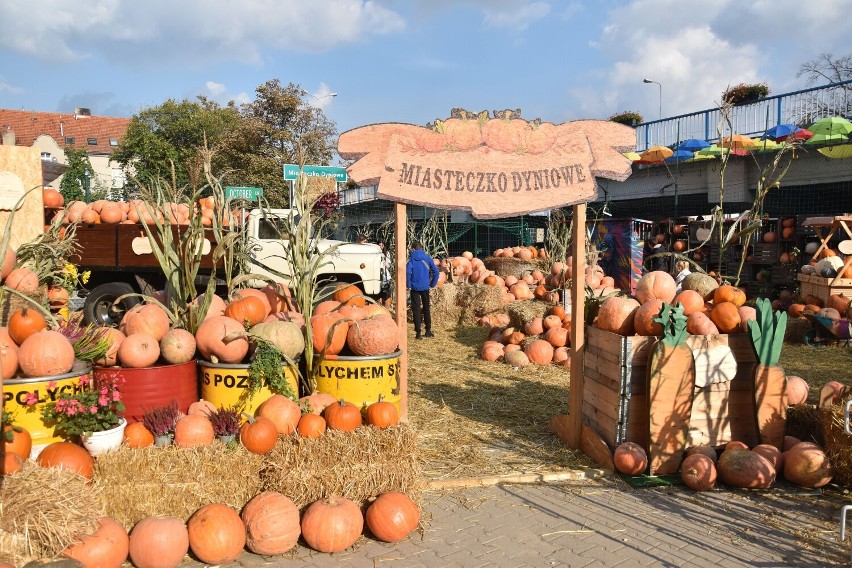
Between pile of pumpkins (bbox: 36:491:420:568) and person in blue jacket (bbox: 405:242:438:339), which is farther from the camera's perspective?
person in blue jacket (bbox: 405:242:438:339)

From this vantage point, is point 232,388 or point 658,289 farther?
point 658,289

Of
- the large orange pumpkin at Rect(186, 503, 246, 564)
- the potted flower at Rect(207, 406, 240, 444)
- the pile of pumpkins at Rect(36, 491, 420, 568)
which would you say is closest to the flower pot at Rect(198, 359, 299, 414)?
the potted flower at Rect(207, 406, 240, 444)

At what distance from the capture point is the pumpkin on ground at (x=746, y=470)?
459 centimetres

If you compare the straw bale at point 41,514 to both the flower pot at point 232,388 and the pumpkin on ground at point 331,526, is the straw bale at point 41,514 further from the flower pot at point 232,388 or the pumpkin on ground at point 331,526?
the flower pot at point 232,388

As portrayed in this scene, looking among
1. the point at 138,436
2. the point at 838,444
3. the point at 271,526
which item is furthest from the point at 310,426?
the point at 838,444

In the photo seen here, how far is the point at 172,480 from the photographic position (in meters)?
3.78

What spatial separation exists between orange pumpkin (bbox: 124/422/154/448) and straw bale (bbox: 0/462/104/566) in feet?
2.64

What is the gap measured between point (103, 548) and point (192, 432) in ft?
3.29

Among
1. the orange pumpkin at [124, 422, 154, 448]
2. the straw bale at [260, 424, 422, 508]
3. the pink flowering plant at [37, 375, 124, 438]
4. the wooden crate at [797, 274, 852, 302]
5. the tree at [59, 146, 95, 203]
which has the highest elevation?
the tree at [59, 146, 95, 203]

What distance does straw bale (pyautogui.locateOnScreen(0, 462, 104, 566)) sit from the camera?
2.98 m

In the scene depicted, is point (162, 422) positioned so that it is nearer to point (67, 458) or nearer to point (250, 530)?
point (67, 458)

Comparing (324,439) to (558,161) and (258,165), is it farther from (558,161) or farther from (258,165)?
(258,165)

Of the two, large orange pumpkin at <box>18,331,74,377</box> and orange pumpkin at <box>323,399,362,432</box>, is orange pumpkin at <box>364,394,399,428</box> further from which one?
large orange pumpkin at <box>18,331,74,377</box>

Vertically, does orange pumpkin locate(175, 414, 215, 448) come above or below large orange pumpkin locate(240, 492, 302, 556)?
above
